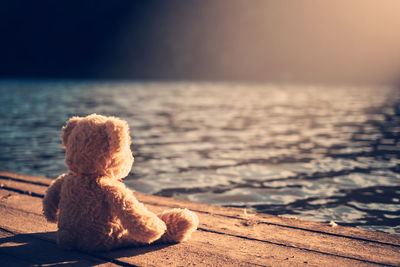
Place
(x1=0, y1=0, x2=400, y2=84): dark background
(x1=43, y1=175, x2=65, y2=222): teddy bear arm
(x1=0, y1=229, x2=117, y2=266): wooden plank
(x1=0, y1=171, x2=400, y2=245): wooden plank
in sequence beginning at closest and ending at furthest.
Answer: (x1=0, y1=229, x2=117, y2=266): wooden plank, (x1=43, y1=175, x2=65, y2=222): teddy bear arm, (x1=0, y1=171, x2=400, y2=245): wooden plank, (x1=0, y1=0, x2=400, y2=84): dark background

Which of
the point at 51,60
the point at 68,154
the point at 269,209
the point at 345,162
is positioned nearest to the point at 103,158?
the point at 68,154

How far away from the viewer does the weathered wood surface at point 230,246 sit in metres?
2.52

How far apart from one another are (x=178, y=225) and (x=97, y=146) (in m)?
0.76

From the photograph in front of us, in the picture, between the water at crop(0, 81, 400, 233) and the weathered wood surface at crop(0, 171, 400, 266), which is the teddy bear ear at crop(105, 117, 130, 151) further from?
the water at crop(0, 81, 400, 233)

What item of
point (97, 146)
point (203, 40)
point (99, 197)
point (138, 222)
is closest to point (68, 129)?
point (97, 146)

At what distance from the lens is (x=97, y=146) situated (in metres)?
2.51

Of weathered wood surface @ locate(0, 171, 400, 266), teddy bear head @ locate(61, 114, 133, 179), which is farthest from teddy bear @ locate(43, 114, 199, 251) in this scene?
weathered wood surface @ locate(0, 171, 400, 266)

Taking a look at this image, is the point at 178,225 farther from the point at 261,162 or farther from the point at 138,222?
the point at 261,162

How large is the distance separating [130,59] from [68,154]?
80.0 meters

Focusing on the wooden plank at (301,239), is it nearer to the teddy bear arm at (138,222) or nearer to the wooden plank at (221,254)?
the wooden plank at (221,254)

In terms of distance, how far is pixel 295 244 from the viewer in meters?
2.82

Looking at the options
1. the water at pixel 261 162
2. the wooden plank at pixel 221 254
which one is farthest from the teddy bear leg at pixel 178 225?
the water at pixel 261 162

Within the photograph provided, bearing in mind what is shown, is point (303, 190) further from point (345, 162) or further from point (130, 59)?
point (130, 59)

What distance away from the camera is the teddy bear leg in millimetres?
2770
